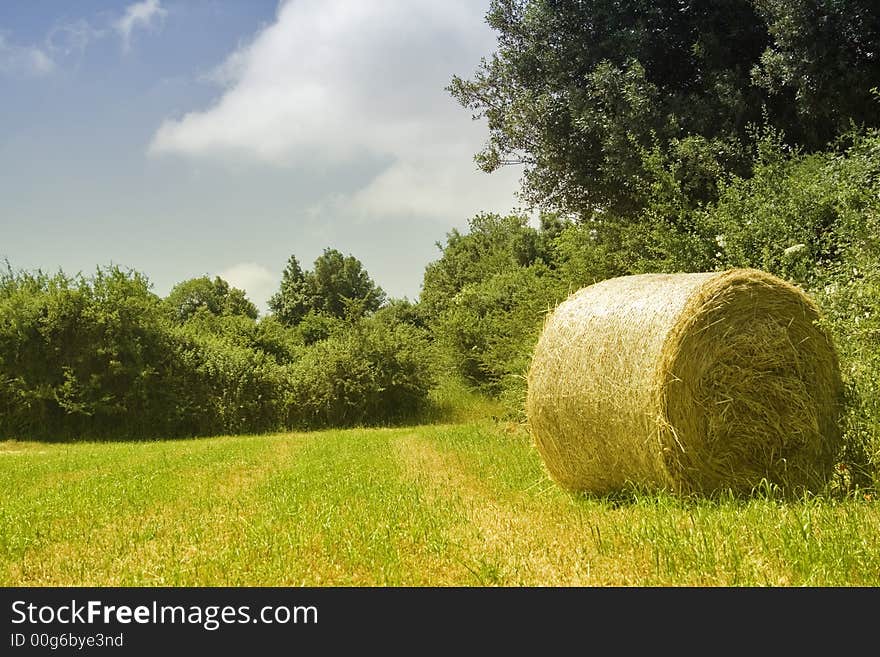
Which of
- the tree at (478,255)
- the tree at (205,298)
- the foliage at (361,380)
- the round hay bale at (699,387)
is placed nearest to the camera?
the round hay bale at (699,387)

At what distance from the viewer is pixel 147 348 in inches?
790

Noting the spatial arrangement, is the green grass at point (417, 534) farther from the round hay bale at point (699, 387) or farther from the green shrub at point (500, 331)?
the green shrub at point (500, 331)

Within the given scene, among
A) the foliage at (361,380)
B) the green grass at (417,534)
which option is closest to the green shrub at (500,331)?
the foliage at (361,380)

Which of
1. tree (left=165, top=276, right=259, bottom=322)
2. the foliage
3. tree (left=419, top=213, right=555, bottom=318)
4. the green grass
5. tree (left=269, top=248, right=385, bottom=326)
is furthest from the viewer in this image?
tree (left=165, top=276, right=259, bottom=322)

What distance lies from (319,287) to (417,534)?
1780 inches

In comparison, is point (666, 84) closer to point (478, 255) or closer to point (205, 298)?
point (478, 255)

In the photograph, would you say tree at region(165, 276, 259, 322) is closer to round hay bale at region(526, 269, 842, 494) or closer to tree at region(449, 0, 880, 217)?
tree at region(449, 0, 880, 217)

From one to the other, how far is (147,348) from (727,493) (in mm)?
17984

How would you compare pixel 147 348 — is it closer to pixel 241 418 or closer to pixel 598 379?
pixel 241 418

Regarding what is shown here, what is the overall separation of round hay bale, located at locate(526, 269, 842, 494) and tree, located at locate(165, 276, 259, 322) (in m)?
48.2

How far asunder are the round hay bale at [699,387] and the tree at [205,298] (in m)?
48.2

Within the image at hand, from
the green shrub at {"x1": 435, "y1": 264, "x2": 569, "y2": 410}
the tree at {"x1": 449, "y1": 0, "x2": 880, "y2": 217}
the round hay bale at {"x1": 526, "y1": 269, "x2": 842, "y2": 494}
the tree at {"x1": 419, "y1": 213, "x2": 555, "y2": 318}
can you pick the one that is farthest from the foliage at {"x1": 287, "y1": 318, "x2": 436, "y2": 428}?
the tree at {"x1": 419, "y1": 213, "x2": 555, "y2": 318}

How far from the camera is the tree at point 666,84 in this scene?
1338 centimetres

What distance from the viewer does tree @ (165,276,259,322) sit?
52281 mm
